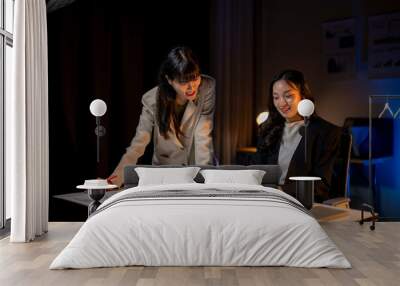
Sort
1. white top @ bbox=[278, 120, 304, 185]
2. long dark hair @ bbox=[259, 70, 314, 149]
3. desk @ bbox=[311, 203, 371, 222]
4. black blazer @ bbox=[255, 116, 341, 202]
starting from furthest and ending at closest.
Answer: long dark hair @ bbox=[259, 70, 314, 149] < white top @ bbox=[278, 120, 304, 185] < black blazer @ bbox=[255, 116, 341, 202] < desk @ bbox=[311, 203, 371, 222]

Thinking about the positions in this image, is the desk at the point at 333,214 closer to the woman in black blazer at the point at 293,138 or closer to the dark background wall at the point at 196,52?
the woman in black blazer at the point at 293,138

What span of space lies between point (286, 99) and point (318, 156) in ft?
2.58

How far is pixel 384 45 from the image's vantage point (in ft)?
21.4

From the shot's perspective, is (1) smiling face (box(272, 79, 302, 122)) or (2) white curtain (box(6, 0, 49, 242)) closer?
(2) white curtain (box(6, 0, 49, 242))

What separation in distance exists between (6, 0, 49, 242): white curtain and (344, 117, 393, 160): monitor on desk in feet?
11.7

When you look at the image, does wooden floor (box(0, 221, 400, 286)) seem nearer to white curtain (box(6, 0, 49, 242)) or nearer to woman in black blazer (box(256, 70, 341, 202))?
white curtain (box(6, 0, 49, 242))

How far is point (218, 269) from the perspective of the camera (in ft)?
13.1

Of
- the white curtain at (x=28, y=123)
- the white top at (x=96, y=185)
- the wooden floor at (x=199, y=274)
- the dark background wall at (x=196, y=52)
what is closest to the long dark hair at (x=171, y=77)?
the dark background wall at (x=196, y=52)

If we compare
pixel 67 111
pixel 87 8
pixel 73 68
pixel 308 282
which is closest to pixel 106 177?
pixel 67 111

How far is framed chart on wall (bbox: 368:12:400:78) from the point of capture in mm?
6484

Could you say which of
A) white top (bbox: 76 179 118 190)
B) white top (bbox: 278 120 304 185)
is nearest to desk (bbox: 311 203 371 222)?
white top (bbox: 278 120 304 185)

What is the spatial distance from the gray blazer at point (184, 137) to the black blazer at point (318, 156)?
3.33 ft

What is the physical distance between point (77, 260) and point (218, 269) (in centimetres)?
103

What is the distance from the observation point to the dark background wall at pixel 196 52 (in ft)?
21.3
